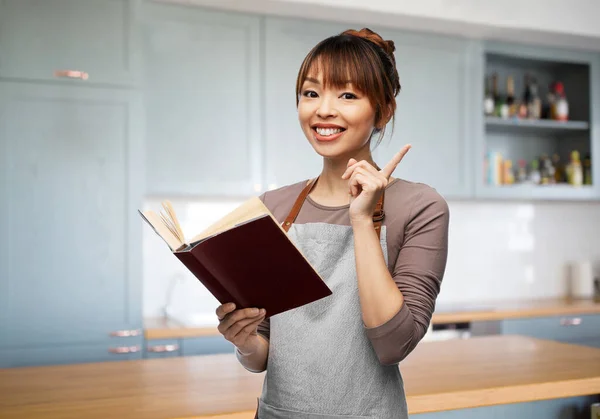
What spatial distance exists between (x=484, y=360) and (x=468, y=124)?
216 cm

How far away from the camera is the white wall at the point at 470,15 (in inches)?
137

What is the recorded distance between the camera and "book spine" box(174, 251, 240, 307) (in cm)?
108

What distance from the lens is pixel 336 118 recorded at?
1.24 meters

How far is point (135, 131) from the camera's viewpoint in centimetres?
324

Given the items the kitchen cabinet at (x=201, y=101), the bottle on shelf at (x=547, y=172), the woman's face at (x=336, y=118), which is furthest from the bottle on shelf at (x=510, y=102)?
the woman's face at (x=336, y=118)

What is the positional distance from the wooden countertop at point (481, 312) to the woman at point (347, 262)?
6.22 feet

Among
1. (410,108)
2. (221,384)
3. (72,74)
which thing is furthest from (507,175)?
(221,384)

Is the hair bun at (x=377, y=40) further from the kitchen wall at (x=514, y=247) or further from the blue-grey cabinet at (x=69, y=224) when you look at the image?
the kitchen wall at (x=514, y=247)

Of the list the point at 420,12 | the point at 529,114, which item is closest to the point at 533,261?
the point at 529,114

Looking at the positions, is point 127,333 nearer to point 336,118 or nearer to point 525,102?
point 336,118

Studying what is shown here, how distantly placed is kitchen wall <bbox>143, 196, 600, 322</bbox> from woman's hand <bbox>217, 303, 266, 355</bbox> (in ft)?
10.4

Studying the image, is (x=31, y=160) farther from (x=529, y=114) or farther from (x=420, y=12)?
(x=529, y=114)

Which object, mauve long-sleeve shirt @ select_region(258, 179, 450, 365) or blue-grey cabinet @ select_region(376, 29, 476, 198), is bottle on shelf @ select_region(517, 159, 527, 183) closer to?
blue-grey cabinet @ select_region(376, 29, 476, 198)

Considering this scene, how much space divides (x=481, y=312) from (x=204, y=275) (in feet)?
9.28
